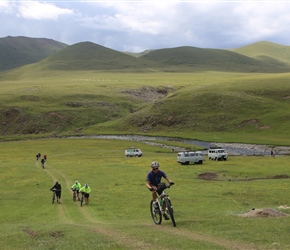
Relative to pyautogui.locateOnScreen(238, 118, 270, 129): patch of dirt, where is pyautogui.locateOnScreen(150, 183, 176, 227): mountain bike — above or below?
above

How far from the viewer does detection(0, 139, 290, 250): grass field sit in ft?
56.6

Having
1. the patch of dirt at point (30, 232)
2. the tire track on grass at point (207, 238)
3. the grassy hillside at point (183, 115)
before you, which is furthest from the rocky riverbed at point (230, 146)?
the tire track on grass at point (207, 238)

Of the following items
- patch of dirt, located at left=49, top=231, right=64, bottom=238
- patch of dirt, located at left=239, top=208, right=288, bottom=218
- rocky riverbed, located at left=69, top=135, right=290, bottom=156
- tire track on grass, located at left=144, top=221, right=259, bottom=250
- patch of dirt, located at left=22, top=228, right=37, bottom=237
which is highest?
tire track on grass, located at left=144, top=221, right=259, bottom=250

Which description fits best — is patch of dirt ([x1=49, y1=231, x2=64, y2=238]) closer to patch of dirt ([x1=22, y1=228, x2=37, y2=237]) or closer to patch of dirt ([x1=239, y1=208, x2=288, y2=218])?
patch of dirt ([x1=22, y1=228, x2=37, y2=237])

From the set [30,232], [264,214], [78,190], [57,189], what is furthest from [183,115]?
[30,232]

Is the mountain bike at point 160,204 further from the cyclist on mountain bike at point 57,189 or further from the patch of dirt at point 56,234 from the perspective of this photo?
the cyclist on mountain bike at point 57,189

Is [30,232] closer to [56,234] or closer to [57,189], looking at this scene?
[56,234]

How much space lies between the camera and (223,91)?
17962 cm

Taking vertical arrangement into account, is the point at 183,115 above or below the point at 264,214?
above

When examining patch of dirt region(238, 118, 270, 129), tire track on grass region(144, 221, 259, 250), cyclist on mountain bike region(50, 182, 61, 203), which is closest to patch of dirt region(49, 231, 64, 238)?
tire track on grass region(144, 221, 259, 250)

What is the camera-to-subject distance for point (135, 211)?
31.4m

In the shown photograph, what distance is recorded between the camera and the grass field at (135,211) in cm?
1725

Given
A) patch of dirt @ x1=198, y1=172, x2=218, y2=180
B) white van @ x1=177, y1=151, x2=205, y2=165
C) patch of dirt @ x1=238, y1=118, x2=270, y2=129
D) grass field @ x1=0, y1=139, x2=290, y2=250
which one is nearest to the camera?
grass field @ x1=0, y1=139, x2=290, y2=250

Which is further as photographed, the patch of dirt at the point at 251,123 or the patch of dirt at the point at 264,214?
the patch of dirt at the point at 251,123
